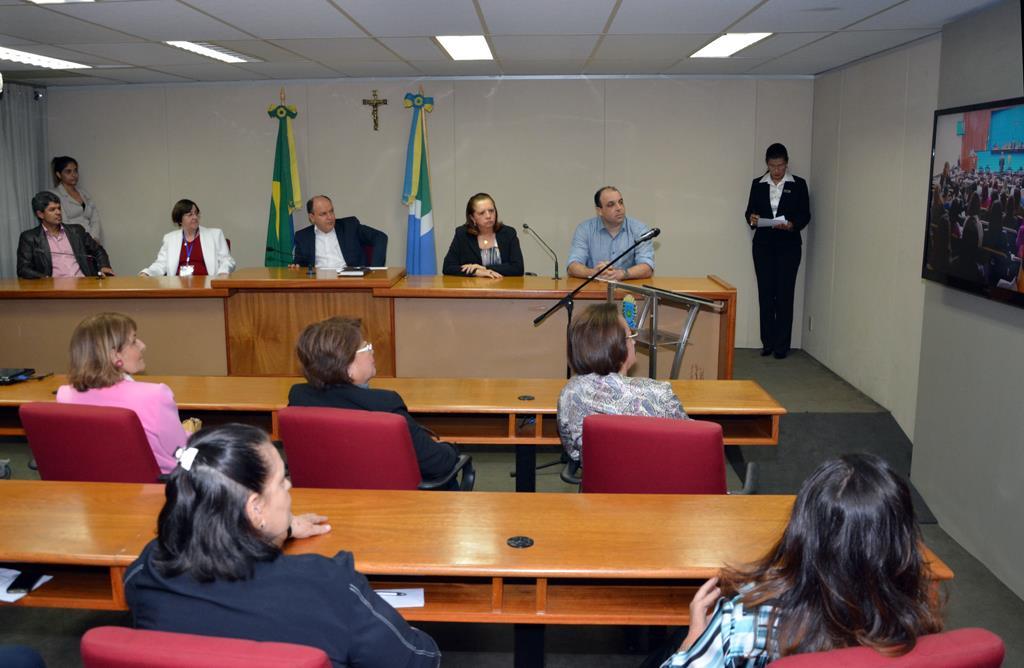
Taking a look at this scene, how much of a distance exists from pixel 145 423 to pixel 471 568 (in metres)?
1.51

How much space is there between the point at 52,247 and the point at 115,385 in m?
3.72

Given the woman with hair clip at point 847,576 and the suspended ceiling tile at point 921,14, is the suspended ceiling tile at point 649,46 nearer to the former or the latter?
the suspended ceiling tile at point 921,14

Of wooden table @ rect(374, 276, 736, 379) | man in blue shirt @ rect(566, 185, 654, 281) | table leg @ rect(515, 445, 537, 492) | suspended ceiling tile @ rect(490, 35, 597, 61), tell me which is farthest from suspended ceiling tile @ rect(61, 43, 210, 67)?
table leg @ rect(515, 445, 537, 492)

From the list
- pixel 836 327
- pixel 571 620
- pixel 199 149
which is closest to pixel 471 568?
pixel 571 620

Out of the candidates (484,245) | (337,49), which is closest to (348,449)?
(484,245)

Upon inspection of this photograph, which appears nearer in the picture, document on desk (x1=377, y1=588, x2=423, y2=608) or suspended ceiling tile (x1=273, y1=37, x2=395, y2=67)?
document on desk (x1=377, y1=588, x2=423, y2=608)

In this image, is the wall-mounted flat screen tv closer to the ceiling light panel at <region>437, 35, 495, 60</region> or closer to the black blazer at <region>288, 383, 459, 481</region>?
the black blazer at <region>288, 383, 459, 481</region>

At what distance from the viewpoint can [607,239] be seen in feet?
18.2

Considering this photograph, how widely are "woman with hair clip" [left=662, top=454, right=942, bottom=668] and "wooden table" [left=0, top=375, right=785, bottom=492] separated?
1.88 m

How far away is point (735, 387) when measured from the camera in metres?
3.71

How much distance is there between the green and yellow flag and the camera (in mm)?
7684

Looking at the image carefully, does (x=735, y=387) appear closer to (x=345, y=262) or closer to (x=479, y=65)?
(x=345, y=262)

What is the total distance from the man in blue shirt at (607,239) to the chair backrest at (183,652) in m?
4.13

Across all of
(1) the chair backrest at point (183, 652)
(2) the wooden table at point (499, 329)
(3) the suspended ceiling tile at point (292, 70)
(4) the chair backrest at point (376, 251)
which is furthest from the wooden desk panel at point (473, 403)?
(3) the suspended ceiling tile at point (292, 70)
